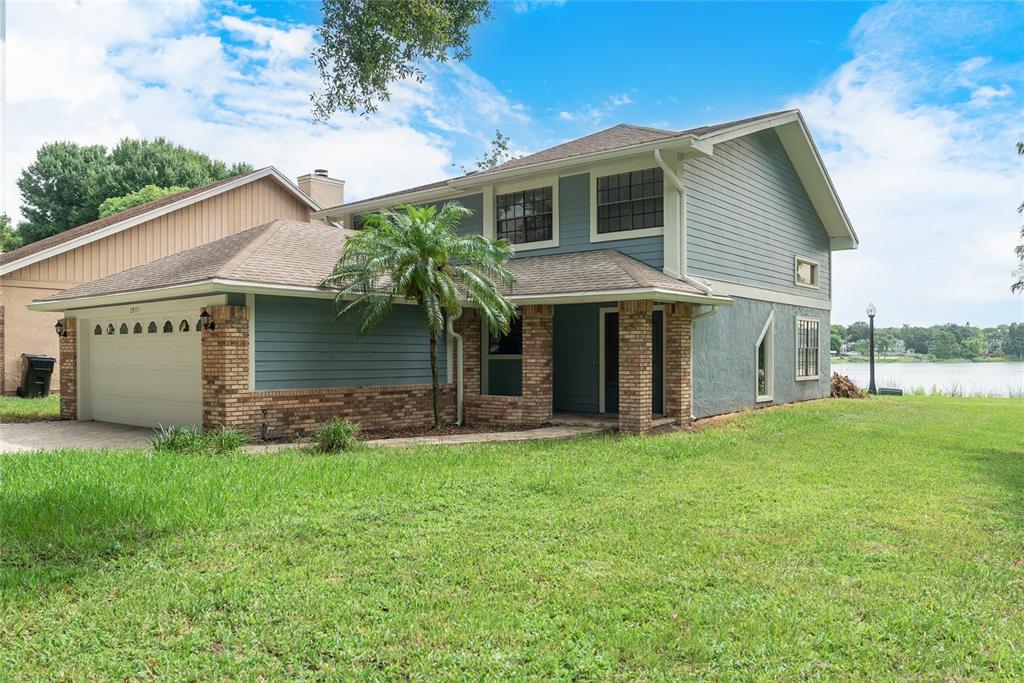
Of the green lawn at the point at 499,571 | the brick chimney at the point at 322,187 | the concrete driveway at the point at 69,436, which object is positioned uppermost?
the brick chimney at the point at 322,187

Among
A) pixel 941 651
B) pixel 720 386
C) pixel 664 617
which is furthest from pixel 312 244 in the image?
pixel 941 651

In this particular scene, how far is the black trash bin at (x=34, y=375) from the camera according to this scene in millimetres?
17766

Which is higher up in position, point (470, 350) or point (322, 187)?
point (322, 187)

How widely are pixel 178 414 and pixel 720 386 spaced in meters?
10.2

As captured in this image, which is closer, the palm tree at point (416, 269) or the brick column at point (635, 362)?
the palm tree at point (416, 269)

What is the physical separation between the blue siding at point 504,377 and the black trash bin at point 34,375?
38.3 feet

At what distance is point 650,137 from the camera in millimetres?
13570

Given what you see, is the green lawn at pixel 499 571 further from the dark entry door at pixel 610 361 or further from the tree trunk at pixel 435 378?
the dark entry door at pixel 610 361

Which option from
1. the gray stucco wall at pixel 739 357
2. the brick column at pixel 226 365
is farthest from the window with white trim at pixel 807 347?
the brick column at pixel 226 365

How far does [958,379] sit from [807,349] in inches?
394

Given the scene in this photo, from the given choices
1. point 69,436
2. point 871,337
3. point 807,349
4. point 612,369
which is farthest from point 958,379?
point 69,436

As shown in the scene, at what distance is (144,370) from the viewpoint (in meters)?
12.6

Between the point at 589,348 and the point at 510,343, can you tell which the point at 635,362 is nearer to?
the point at 589,348

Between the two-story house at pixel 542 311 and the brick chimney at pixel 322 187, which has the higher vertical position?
the brick chimney at pixel 322 187
